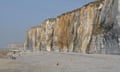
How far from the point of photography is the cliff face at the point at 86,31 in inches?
1582

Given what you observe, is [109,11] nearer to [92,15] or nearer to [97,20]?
[97,20]

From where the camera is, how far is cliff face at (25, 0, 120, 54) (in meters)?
40.2

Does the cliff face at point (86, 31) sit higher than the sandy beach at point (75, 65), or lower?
higher

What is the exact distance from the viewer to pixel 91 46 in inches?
1817

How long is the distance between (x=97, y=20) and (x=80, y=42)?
8.10m

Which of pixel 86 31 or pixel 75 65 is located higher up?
pixel 86 31

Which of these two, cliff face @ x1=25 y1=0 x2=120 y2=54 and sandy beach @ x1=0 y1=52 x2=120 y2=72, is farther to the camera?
cliff face @ x1=25 y1=0 x2=120 y2=54

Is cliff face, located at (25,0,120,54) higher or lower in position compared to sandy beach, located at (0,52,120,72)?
higher

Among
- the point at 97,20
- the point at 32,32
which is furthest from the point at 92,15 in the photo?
the point at 32,32

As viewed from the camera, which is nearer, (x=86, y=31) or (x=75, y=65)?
(x=75, y=65)

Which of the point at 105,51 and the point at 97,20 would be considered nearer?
the point at 105,51

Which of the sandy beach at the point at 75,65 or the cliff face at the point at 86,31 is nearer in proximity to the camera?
the sandy beach at the point at 75,65

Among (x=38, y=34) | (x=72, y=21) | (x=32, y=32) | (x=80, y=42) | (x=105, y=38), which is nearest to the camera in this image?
(x=105, y=38)

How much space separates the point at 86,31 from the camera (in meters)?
54.3
